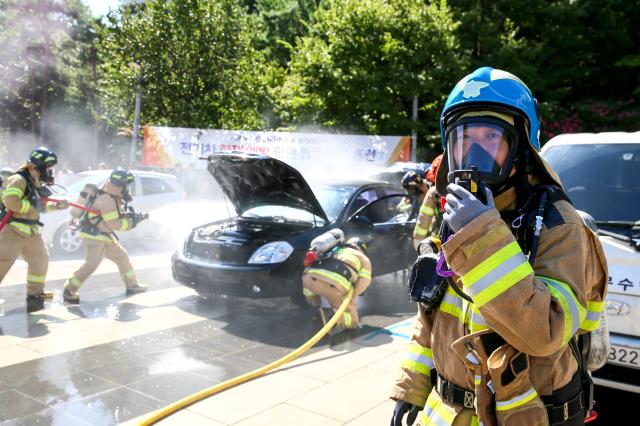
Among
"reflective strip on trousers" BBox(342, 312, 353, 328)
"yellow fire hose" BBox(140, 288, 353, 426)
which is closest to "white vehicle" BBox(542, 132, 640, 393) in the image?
"yellow fire hose" BBox(140, 288, 353, 426)

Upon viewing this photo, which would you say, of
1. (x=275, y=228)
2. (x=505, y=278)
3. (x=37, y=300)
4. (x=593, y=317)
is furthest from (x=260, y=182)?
(x=505, y=278)

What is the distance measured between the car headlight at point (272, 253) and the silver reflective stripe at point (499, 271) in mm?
4916

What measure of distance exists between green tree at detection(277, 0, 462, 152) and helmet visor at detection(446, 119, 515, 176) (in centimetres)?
1363

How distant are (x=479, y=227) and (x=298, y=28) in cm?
2805

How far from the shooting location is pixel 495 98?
1766 millimetres

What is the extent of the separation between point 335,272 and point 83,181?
735 centimetres

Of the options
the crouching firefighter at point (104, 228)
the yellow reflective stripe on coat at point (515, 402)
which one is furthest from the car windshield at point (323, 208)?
the yellow reflective stripe on coat at point (515, 402)

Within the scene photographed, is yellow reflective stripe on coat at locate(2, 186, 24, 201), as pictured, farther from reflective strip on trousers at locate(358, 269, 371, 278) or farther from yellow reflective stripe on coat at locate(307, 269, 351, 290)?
reflective strip on trousers at locate(358, 269, 371, 278)

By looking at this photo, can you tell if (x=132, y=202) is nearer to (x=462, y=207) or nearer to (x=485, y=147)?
(x=485, y=147)

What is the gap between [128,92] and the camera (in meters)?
22.3

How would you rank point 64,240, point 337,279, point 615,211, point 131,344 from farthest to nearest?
point 64,240, point 337,279, point 131,344, point 615,211

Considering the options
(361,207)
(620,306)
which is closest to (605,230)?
(620,306)

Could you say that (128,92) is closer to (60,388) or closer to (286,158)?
(286,158)

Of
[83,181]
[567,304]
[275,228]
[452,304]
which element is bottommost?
[275,228]
